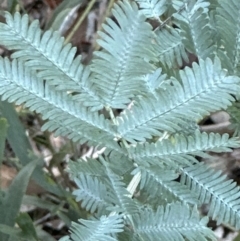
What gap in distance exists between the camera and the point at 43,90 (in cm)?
43

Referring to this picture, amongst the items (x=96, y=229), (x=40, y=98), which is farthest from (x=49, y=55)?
(x=96, y=229)

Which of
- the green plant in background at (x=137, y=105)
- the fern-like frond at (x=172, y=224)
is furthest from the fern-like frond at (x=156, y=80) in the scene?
the fern-like frond at (x=172, y=224)

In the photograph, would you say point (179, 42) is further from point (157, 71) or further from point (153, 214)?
point (153, 214)

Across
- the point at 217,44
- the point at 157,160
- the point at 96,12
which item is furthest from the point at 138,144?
the point at 96,12

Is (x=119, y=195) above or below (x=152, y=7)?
below

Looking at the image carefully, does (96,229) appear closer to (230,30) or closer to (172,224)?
(172,224)

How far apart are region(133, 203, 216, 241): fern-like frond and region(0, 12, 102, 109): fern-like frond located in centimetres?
10

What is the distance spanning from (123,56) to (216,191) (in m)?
0.16

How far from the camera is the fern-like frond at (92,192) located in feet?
1.65

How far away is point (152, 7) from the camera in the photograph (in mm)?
503

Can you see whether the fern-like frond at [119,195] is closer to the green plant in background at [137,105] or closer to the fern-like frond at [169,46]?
the green plant in background at [137,105]

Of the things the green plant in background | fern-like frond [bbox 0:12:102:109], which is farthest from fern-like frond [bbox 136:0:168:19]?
fern-like frond [bbox 0:12:102:109]

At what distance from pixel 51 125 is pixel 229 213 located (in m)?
0.17

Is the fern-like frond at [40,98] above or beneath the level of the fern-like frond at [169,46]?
beneath
